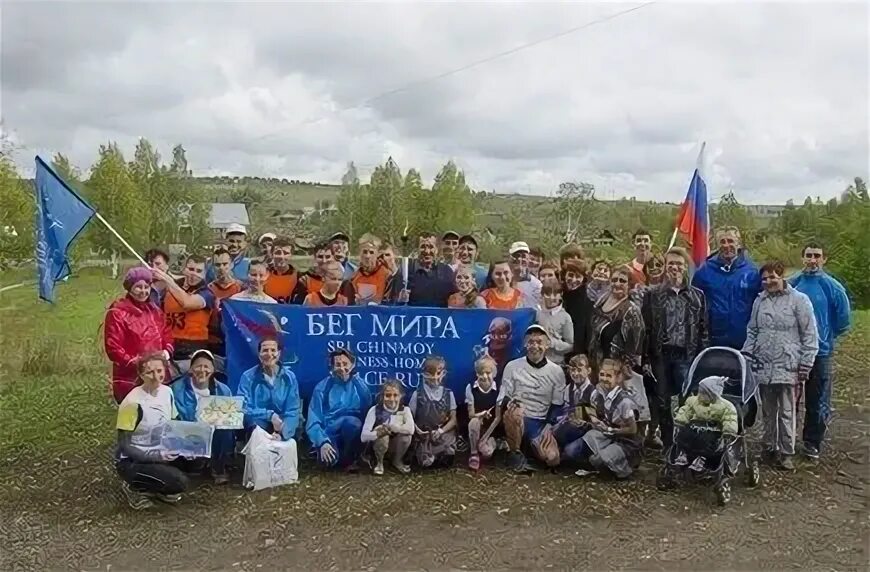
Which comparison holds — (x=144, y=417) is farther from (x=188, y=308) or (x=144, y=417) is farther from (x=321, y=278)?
(x=321, y=278)

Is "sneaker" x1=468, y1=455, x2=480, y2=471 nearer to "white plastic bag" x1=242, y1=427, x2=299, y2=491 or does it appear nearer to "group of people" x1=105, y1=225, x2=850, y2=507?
"group of people" x1=105, y1=225, x2=850, y2=507

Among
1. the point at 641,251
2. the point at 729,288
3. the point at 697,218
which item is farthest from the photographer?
the point at 697,218

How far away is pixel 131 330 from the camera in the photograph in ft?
19.9

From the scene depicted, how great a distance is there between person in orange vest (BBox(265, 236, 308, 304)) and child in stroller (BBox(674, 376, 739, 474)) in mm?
3251

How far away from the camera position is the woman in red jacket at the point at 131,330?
6055 millimetres

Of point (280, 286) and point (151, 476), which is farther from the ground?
point (280, 286)

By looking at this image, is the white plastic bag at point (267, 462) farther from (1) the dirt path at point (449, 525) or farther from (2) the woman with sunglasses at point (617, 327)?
(2) the woman with sunglasses at point (617, 327)

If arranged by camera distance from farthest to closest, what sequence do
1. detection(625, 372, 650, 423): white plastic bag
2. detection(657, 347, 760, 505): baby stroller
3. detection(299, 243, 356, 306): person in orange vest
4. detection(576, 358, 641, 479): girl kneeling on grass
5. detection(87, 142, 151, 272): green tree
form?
detection(87, 142, 151, 272): green tree, detection(299, 243, 356, 306): person in orange vest, detection(625, 372, 650, 423): white plastic bag, detection(576, 358, 641, 479): girl kneeling on grass, detection(657, 347, 760, 505): baby stroller

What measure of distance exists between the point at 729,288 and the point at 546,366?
1.60 m

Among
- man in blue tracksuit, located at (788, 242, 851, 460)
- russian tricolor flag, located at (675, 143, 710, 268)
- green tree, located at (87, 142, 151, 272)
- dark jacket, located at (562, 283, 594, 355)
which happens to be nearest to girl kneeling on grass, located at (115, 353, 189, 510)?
dark jacket, located at (562, 283, 594, 355)

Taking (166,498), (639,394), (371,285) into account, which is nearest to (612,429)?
(639,394)

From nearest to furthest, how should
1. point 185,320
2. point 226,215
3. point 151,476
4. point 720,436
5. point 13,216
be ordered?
point 151,476 < point 720,436 < point 185,320 < point 13,216 < point 226,215

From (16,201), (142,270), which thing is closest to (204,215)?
(16,201)

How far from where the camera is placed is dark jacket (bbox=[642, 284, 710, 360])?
20.5ft
